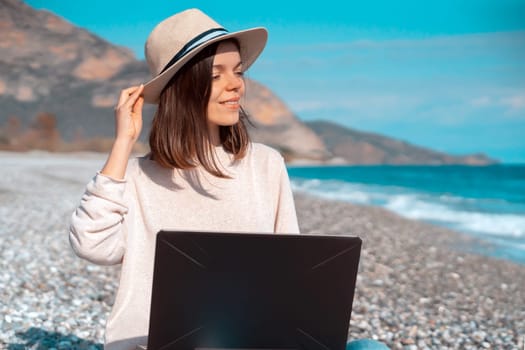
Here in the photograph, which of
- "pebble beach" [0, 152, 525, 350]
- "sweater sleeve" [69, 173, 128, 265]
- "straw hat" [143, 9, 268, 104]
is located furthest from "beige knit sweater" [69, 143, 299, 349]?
"pebble beach" [0, 152, 525, 350]

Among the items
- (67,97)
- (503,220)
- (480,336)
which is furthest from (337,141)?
(480,336)

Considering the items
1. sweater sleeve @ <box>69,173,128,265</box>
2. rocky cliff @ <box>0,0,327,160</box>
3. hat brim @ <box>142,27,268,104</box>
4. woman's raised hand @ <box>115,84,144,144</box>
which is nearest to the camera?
sweater sleeve @ <box>69,173,128,265</box>

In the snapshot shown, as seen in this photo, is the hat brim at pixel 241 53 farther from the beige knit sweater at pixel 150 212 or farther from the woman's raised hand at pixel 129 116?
the beige knit sweater at pixel 150 212

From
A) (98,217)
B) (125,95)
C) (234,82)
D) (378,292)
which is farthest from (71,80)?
(98,217)

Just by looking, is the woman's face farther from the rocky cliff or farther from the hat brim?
the rocky cliff

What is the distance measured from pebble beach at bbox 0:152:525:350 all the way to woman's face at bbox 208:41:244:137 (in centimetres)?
216

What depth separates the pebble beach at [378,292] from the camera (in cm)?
457

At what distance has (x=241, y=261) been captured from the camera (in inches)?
67.3

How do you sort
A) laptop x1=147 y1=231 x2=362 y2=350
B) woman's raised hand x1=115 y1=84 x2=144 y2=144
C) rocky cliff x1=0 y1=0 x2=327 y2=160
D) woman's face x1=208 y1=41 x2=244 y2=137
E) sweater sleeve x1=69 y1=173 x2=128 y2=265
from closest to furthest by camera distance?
A: 1. laptop x1=147 y1=231 x2=362 y2=350
2. sweater sleeve x1=69 y1=173 x2=128 y2=265
3. woman's raised hand x1=115 y1=84 x2=144 y2=144
4. woman's face x1=208 y1=41 x2=244 y2=137
5. rocky cliff x1=0 y1=0 x2=327 y2=160

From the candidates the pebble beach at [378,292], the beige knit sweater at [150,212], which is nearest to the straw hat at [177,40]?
the beige knit sweater at [150,212]

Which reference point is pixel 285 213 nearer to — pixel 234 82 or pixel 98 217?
pixel 234 82

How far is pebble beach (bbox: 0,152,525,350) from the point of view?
15.0 ft

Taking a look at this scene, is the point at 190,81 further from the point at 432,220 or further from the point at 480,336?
the point at 432,220

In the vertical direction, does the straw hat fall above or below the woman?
above
